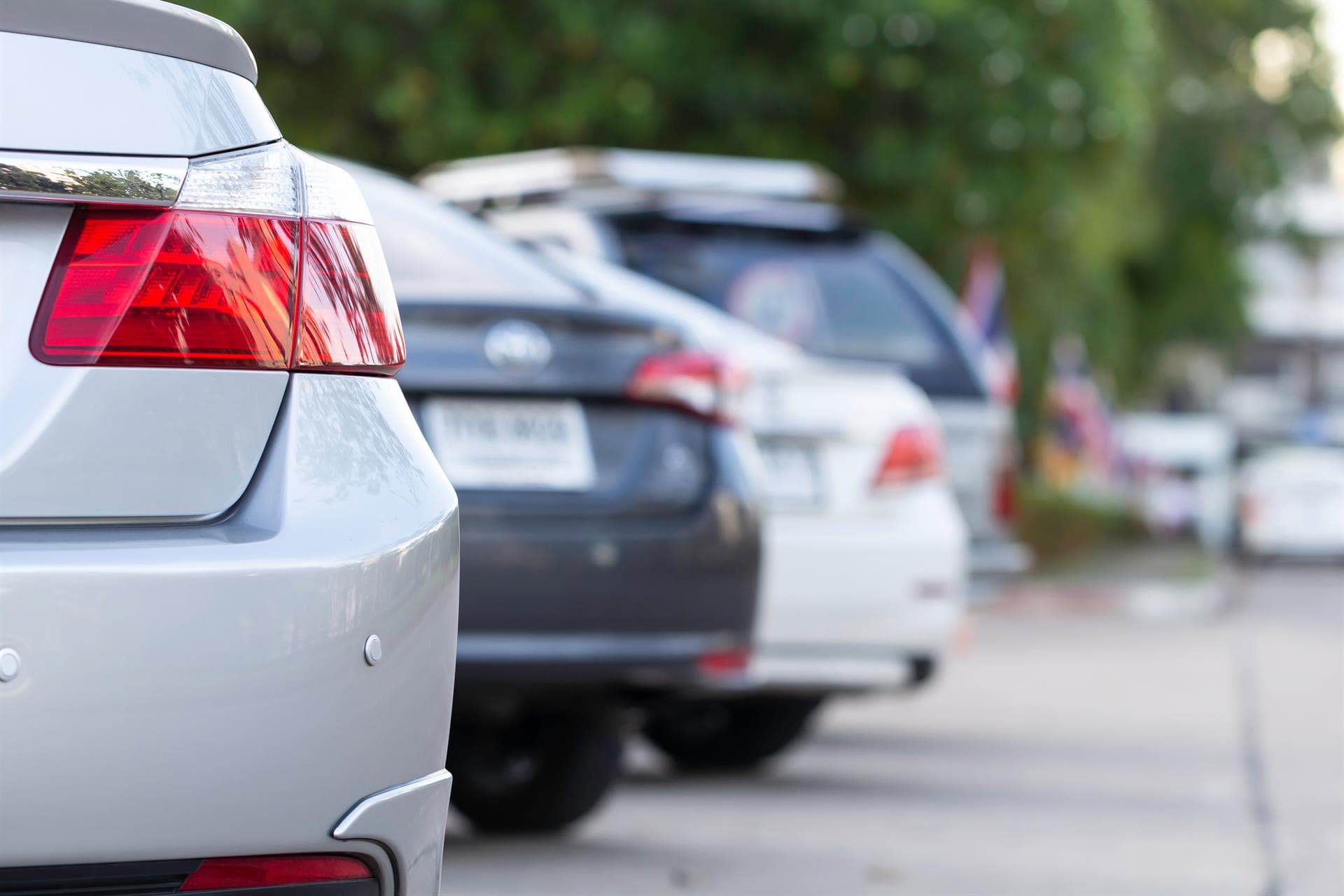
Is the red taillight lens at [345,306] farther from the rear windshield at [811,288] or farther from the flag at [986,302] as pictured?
the flag at [986,302]

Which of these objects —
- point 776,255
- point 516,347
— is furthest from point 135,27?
point 776,255

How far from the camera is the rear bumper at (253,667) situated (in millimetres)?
2314

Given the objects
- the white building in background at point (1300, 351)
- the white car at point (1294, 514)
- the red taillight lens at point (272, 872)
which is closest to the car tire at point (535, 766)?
the red taillight lens at point (272, 872)

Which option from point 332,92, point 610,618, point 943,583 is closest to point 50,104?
point 610,618

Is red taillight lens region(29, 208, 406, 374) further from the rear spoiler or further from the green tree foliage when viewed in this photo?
the green tree foliage

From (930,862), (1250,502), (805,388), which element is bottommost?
(1250,502)

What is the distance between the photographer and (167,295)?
2.49 meters

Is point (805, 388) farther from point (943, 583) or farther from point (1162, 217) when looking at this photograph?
point (1162, 217)

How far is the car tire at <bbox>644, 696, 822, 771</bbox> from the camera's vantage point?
766cm

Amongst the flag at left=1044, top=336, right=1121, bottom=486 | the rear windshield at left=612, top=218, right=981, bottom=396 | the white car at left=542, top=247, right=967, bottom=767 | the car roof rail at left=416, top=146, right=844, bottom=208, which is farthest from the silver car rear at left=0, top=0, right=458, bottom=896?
the flag at left=1044, top=336, right=1121, bottom=486

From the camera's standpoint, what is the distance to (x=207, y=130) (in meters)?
2.57

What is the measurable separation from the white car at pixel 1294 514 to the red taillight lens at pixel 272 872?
29.6 metres

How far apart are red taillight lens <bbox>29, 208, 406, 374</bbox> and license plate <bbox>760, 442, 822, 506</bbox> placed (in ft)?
13.3

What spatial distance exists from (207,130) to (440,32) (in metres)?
12.1
